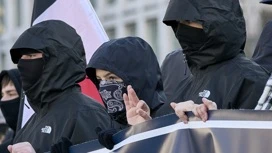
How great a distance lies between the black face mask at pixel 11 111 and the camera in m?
9.20

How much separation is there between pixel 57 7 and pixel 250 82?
2.87 meters

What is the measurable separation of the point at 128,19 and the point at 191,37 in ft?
119

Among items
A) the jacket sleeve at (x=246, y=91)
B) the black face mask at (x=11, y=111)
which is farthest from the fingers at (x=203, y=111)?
the black face mask at (x=11, y=111)

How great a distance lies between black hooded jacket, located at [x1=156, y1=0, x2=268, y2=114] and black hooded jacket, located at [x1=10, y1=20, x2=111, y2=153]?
62 cm

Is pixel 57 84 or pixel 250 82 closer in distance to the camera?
pixel 250 82

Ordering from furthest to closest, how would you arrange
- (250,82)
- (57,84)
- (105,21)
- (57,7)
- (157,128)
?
(105,21) < (57,7) < (57,84) < (250,82) < (157,128)

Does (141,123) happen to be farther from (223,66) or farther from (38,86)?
(38,86)

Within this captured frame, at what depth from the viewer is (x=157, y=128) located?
17.0ft

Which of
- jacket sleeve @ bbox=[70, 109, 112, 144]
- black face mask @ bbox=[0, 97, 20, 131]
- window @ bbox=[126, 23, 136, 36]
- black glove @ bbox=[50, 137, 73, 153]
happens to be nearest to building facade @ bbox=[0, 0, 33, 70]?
window @ bbox=[126, 23, 136, 36]

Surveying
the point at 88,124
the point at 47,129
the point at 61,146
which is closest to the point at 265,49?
the point at 88,124

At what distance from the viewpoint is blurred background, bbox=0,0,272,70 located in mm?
38781

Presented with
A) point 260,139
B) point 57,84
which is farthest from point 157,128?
point 57,84

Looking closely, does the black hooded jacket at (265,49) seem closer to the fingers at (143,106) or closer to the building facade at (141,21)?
the fingers at (143,106)

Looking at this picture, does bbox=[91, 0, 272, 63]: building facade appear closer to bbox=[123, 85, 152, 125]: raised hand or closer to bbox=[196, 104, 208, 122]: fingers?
bbox=[123, 85, 152, 125]: raised hand
